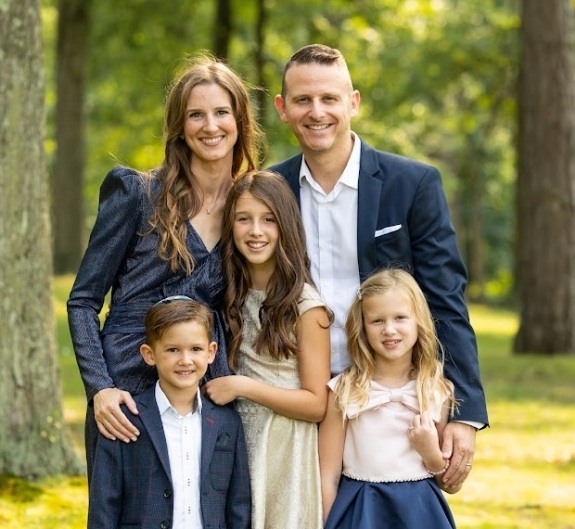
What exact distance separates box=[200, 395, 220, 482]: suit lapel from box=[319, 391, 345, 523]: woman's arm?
1.38ft

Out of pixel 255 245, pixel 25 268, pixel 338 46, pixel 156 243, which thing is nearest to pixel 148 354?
pixel 156 243

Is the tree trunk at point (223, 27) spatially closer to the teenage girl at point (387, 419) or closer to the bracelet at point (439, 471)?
the teenage girl at point (387, 419)

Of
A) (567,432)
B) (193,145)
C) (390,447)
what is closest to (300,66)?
(193,145)

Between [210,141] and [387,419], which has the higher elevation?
[210,141]

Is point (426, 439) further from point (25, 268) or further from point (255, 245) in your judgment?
point (25, 268)

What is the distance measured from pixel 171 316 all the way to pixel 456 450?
117cm

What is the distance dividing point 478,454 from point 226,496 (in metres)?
5.08

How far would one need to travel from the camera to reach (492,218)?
41.4m

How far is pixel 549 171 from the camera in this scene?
46.2 ft

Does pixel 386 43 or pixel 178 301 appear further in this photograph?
pixel 386 43

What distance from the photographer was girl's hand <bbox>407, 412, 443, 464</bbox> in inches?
166

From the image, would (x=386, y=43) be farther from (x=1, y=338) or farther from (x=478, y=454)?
Answer: (x=1, y=338)

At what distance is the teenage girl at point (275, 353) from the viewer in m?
4.25

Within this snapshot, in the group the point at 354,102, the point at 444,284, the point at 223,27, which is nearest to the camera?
the point at 444,284
